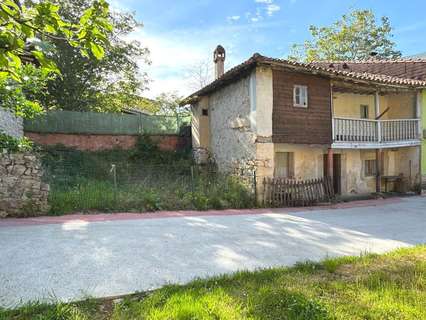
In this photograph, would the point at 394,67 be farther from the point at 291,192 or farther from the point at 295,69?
the point at 291,192

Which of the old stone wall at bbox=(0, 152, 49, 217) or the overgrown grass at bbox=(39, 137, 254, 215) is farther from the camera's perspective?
the overgrown grass at bbox=(39, 137, 254, 215)

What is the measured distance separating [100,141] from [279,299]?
15.6 meters

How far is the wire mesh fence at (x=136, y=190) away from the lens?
8484 mm

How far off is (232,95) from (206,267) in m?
9.90

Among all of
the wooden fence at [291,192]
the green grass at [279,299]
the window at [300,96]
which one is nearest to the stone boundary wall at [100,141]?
the window at [300,96]

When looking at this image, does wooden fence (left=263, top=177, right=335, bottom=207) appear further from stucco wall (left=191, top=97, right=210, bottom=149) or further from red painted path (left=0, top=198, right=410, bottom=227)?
stucco wall (left=191, top=97, right=210, bottom=149)

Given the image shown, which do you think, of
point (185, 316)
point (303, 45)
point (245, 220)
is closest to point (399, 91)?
point (245, 220)

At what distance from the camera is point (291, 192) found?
10.7m

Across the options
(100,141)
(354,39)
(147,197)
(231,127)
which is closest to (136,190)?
(147,197)

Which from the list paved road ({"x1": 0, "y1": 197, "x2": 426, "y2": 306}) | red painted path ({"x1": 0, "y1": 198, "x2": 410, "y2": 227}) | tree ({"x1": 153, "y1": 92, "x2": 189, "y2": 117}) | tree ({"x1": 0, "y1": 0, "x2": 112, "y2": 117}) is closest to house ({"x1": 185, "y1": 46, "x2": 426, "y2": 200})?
red painted path ({"x1": 0, "y1": 198, "x2": 410, "y2": 227})

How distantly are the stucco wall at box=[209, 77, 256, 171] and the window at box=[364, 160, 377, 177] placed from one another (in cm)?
736

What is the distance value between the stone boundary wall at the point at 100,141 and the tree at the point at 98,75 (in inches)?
160

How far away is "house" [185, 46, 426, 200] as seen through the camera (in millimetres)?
10969

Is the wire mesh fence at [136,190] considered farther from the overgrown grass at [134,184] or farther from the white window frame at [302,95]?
the white window frame at [302,95]
